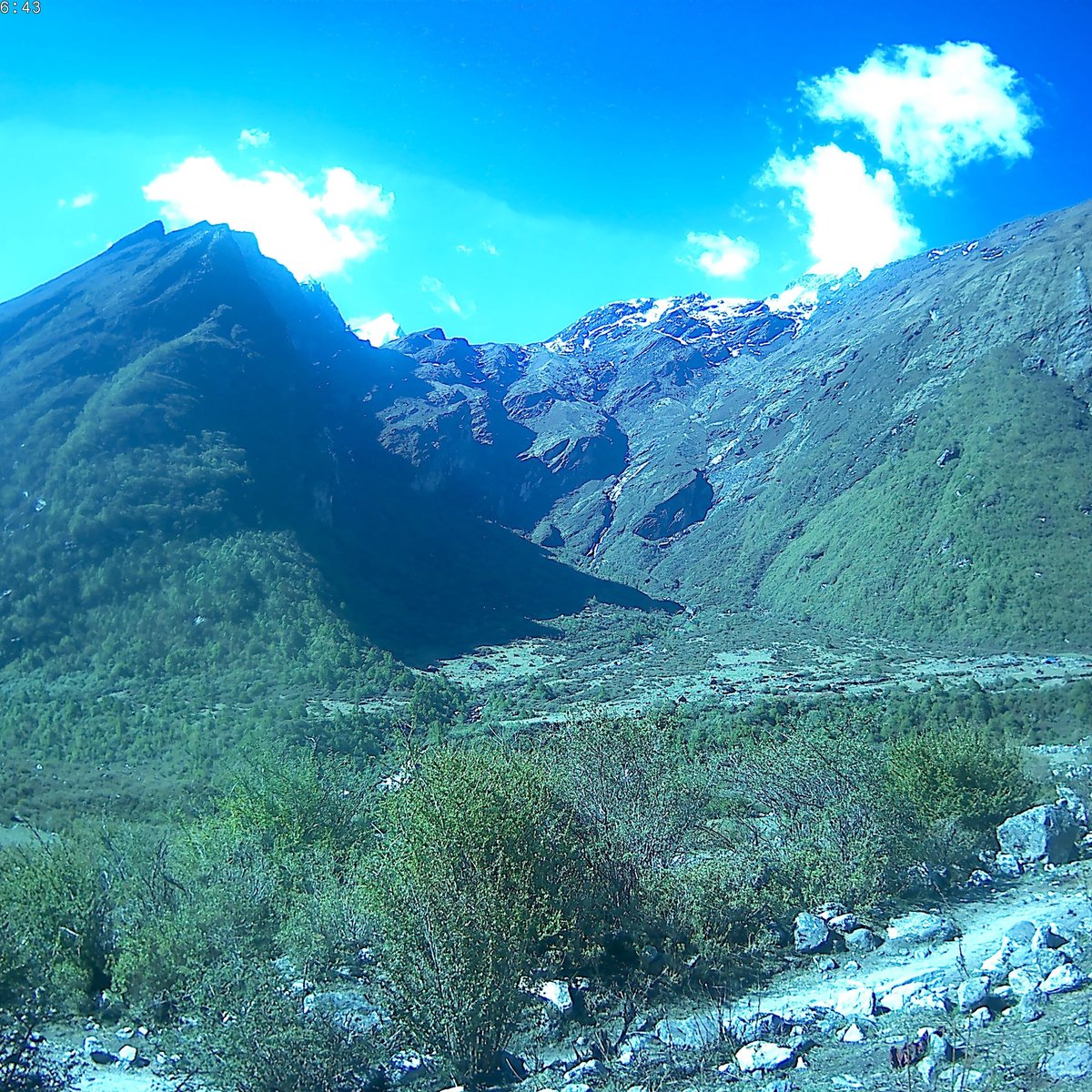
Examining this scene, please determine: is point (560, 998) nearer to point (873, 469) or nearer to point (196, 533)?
point (196, 533)

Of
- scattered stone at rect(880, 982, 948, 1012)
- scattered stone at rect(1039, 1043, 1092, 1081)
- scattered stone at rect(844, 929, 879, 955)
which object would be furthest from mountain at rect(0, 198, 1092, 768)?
scattered stone at rect(1039, 1043, 1092, 1081)

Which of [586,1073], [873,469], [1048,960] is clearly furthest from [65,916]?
[873,469]

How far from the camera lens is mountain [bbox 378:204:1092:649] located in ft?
274

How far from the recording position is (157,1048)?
40.4ft

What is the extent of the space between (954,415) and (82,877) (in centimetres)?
11382

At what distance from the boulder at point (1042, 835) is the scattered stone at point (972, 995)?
12.3 m

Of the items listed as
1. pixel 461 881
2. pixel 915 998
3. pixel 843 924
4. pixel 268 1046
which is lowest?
pixel 843 924

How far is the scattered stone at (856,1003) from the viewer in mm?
12234

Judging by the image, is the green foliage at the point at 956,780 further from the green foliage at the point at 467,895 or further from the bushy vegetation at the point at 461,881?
the green foliage at the point at 467,895

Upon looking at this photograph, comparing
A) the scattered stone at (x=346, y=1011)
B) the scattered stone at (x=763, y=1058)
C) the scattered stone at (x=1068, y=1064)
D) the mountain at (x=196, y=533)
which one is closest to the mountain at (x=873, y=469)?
the mountain at (x=196, y=533)

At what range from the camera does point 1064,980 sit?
11266mm

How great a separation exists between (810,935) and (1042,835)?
9.37 meters

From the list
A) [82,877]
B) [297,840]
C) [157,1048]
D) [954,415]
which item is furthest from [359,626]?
[954,415]

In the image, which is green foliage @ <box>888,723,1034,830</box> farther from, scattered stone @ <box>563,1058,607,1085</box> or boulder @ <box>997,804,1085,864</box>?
scattered stone @ <box>563,1058,607,1085</box>
